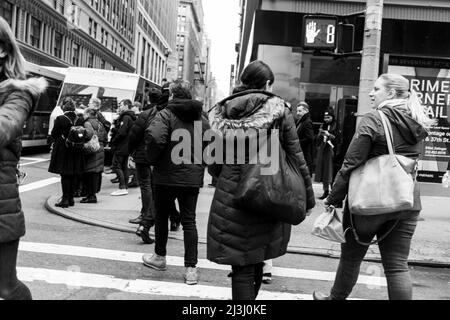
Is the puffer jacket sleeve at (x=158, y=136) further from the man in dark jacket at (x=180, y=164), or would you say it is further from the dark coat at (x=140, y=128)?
the dark coat at (x=140, y=128)

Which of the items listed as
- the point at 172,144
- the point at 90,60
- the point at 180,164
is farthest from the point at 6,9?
the point at 180,164

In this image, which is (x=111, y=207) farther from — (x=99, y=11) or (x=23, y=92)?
(x=99, y=11)

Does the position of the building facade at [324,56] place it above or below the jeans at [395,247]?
above

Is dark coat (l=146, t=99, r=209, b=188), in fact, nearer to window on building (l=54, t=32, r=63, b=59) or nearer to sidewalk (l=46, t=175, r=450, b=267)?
sidewalk (l=46, t=175, r=450, b=267)

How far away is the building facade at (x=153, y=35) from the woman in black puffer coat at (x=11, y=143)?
61.9 metres

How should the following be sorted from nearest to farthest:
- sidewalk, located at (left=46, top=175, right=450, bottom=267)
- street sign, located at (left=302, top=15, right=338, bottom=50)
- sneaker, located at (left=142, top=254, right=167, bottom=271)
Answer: sneaker, located at (left=142, top=254, right=167, bottom=271)
sidewalk, located at (left=46, top=175, right=450, bottom=267)
street sign, located at (left=302, top=15, right=338, bottom=50)

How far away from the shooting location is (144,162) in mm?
6582


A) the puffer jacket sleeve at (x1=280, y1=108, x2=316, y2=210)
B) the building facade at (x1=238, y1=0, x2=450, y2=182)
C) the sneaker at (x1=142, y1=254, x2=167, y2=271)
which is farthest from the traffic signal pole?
the puffer jacket sleeve at (x1=280, y1=108, x2=316, y2=210)

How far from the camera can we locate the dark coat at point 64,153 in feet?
27.7

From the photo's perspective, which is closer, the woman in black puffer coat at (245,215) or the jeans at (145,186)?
the woman in black puffer coat at (245,215)

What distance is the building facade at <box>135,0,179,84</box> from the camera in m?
76.5

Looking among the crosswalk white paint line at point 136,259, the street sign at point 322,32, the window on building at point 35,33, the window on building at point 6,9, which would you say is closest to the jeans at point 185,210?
the crosswalk white paint line at point 136,259

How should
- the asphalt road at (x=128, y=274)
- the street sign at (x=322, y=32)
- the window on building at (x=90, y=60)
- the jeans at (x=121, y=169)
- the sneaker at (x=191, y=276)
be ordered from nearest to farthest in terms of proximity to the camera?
the asphalt road at (x=128, y=274), the sneaker at (x=191, y=276), the street sign at (x=322, y=32), the jeans at (x=121, y=169), the window on building at (x=90, y=60)

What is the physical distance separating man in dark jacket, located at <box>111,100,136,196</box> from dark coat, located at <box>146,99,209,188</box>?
4861 mm
